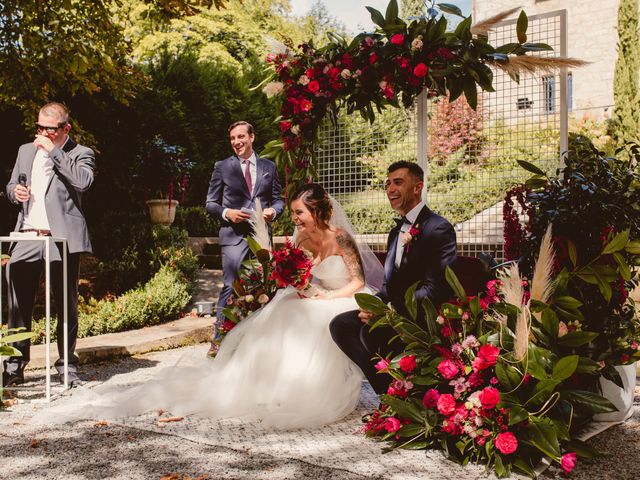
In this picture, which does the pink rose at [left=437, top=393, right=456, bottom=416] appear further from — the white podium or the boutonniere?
the white podium

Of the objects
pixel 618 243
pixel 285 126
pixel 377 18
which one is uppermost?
pixel 377 18

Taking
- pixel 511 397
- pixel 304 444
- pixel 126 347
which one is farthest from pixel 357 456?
pixel 126 347

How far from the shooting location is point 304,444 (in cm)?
359

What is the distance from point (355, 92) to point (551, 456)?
10.3 feet

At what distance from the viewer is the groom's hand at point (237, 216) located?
A: 5.69 metres

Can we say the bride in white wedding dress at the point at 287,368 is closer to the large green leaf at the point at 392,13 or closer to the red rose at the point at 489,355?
the red rose at the point at 489,355

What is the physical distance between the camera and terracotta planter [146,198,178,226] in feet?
35.7

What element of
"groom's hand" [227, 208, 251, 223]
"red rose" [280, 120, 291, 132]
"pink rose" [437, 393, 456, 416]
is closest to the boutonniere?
"pink rose" [437, 393, 456, 416]

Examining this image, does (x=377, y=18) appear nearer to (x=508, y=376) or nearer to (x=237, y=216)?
(x=237, y=216)

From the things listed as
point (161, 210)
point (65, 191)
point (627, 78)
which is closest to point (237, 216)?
point (65, 191)

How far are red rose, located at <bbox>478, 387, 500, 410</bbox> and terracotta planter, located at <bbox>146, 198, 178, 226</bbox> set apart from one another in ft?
28.0

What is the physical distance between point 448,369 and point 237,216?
2.92 metres

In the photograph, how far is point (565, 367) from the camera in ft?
10.00

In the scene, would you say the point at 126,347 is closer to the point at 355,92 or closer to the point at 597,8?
the point at 355,92
